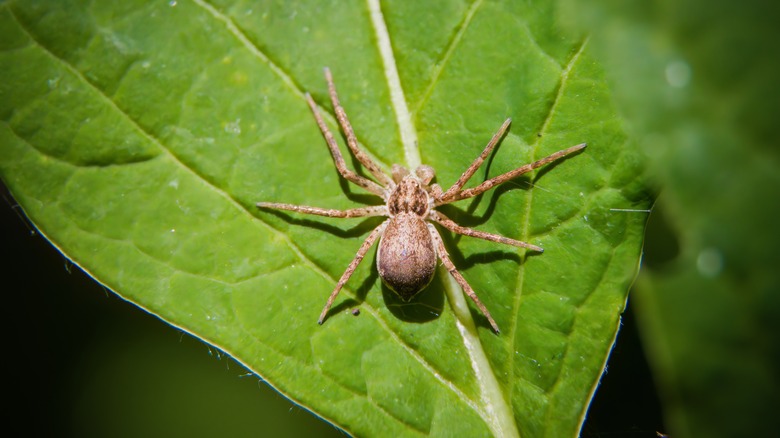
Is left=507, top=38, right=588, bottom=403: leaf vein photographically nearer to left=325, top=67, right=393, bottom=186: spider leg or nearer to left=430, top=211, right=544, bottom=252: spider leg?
left=430, top=211, right=544, bottom=252: spider leg

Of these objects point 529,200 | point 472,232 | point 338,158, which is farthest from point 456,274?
point 338,158

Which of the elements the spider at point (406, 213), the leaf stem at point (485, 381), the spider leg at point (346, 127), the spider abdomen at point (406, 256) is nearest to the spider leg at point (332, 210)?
the spider at point (406, 213)

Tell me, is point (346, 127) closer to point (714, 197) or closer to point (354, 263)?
point (354, 263)

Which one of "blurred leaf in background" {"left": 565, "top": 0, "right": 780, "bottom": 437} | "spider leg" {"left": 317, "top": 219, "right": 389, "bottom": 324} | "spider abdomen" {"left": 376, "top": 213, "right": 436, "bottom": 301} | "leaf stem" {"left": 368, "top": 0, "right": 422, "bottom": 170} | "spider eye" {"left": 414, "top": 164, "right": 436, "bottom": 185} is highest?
"blurred leaf in background" {"left": 565, "top": 0, "right": 780, "bottom": 437}

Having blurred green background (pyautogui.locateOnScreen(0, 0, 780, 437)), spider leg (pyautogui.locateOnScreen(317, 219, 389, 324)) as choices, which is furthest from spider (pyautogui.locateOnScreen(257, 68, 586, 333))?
blurred green background (pyautogui.locateOnScreen(0, 0, 780, 437))

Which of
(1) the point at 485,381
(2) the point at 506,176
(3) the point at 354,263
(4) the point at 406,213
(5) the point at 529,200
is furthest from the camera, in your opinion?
(4) the point at 406,213

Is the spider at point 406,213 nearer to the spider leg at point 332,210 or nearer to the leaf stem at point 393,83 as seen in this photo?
the spider leg at point 332,210
